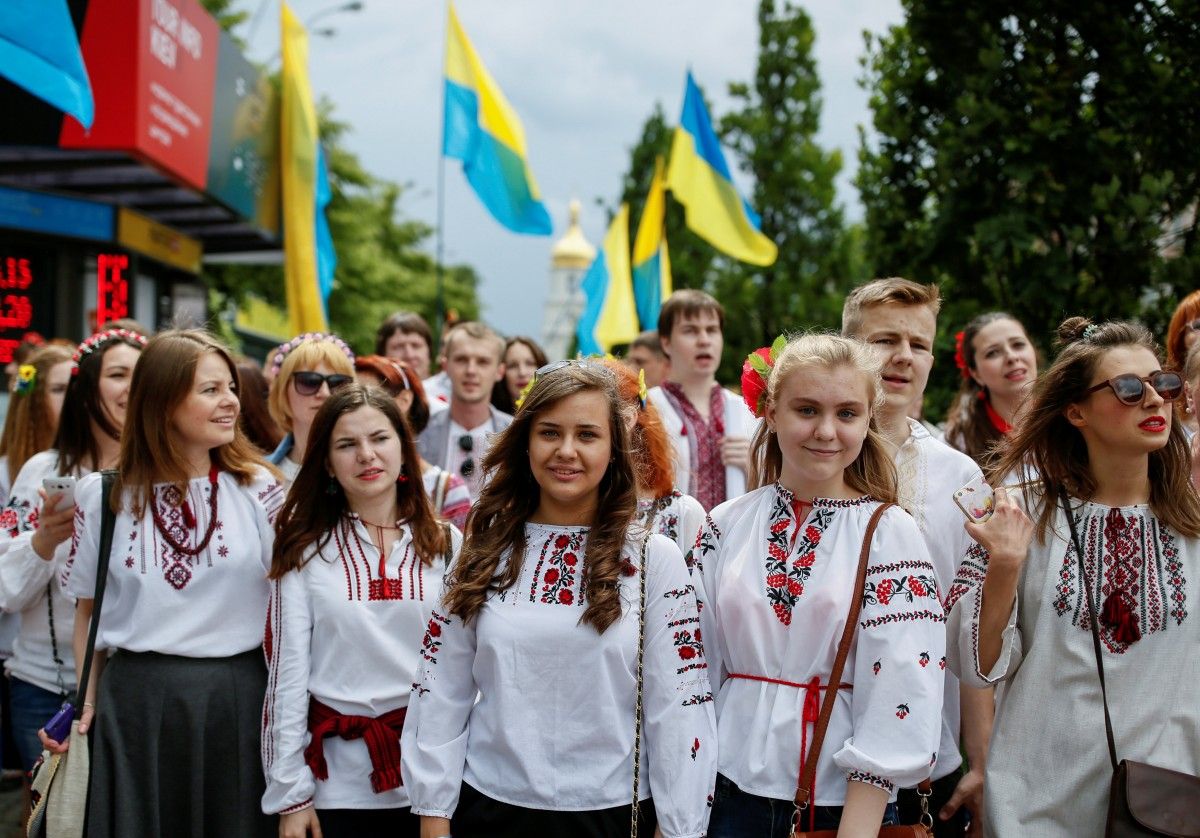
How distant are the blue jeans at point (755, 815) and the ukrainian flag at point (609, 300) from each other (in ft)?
24.6

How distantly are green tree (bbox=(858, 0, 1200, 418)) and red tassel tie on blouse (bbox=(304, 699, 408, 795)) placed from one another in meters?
3.96


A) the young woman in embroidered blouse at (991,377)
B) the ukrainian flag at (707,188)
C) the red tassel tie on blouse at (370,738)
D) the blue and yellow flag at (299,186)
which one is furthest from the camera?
the blue and yellow flag at (299,186)

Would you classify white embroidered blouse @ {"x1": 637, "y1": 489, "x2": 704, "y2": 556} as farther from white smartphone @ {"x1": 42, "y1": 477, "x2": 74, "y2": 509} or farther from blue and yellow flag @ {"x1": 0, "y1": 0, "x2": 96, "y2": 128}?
blue and yellow flag @ {"x1": 0, "y1": 0, "x2": 96, "y2": 128}

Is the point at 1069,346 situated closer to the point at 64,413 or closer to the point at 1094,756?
the point at 1094,756

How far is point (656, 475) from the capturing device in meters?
3.63

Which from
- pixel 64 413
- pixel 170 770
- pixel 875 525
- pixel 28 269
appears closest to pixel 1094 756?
pixel 875 525

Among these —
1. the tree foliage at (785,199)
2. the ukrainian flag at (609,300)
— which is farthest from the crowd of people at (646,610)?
the tree foliage at (785,199)

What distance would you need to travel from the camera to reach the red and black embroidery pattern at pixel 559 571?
110 inches

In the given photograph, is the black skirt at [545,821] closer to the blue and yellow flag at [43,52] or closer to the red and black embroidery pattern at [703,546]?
the red and black embroidery pattern at [703,546]

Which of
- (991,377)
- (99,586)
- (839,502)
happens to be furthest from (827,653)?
(991,377)

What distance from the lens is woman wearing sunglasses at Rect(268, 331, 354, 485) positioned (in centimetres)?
457

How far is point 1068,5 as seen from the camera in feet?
18.9

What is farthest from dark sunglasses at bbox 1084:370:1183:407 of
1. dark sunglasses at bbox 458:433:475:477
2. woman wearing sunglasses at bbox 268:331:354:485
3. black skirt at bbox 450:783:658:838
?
dark sunglasses at bbox 458:433:475:477

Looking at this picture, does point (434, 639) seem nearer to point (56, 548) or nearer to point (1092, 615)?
point (1092, 615)
